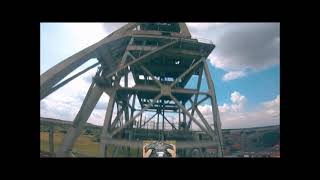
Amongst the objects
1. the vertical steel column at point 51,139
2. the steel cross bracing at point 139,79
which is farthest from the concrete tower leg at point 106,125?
the vertical steel column at point 51,139

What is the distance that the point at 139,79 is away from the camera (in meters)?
16.9

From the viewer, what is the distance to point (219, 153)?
15.2 m

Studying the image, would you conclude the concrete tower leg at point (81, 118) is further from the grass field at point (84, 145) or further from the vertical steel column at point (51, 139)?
the vertical steel column at point (51, 139)

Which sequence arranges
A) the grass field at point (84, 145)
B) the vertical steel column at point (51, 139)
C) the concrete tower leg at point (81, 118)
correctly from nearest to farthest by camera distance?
the vertical steel column at point (51, 139) → the grass field at point (84, 145) → the concrete tower leg at point (81, 118)

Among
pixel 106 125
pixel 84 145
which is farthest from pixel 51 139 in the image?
pixel 106 125

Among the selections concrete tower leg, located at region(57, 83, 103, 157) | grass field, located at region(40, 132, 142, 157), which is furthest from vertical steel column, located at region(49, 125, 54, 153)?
concrete tower leg, located at region(57, 83, 103, 157)

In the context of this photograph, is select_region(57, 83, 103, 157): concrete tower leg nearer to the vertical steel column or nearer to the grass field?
the grass field

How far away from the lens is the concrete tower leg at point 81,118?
14898mm

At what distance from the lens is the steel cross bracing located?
48.5 ft

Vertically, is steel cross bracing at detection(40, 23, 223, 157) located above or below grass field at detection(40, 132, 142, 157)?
above
